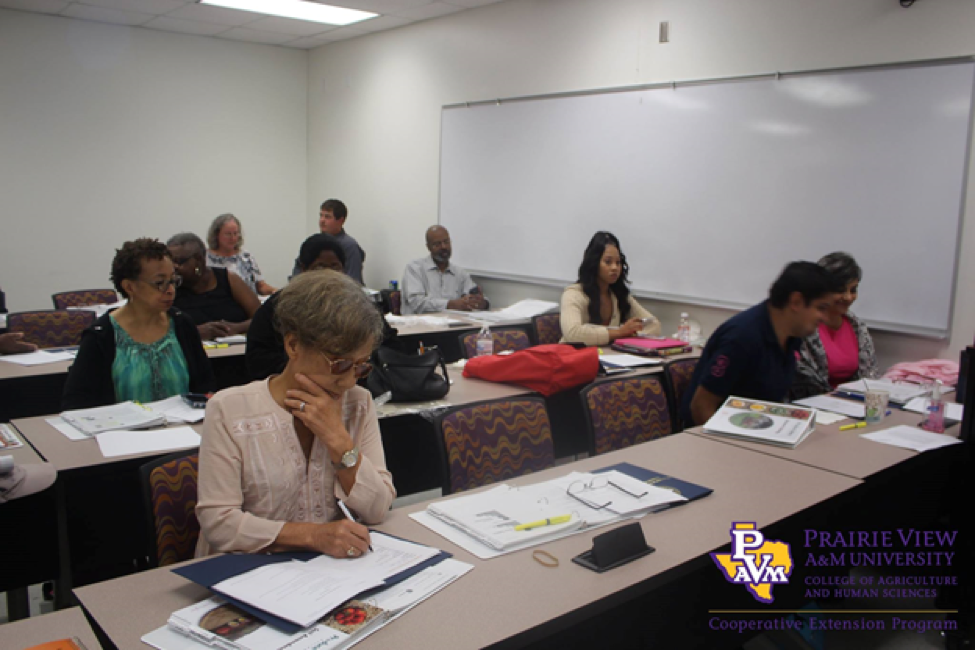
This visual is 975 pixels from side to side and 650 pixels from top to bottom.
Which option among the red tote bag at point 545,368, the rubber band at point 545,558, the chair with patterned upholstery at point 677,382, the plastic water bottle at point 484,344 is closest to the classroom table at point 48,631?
the rubber band at point 545,558

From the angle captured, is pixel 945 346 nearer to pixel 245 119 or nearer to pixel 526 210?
pixel 526 210

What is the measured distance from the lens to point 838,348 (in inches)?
154

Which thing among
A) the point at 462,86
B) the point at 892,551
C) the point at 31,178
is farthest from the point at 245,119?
the point at 892,551

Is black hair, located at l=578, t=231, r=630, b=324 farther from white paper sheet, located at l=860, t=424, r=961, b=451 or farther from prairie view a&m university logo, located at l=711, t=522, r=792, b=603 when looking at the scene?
prairie view a&m university logo, located at l=711, t=522, r=792, b=603

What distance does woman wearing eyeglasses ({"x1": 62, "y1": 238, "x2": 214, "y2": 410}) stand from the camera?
2916 mm

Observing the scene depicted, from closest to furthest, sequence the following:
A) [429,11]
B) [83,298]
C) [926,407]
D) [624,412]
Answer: [624,412] → [926,407] → [83,298] → [429,11]

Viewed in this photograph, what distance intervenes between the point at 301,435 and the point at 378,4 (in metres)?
5.50

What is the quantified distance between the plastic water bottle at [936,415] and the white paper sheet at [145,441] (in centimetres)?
275

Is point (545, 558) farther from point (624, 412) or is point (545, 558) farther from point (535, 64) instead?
point (535, 64)

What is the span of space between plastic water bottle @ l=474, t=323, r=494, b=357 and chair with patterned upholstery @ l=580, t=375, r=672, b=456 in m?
1.14

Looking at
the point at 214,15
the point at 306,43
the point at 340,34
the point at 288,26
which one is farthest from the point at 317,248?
the point at 306,43

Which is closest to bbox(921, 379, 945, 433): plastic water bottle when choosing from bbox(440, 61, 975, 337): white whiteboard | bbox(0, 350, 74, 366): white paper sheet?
bbox(440, 61, 975, 337): white whiteboard

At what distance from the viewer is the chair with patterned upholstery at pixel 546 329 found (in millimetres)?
5184

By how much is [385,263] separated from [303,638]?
6653 millimetres
